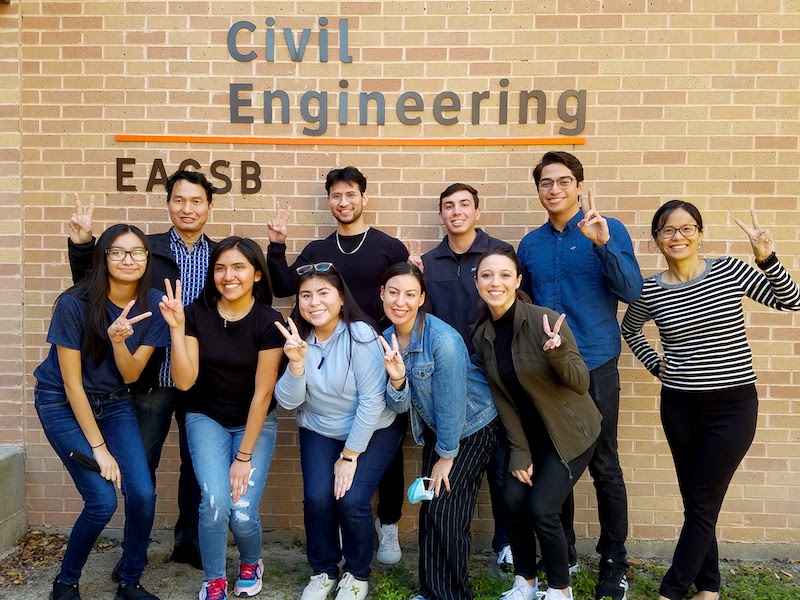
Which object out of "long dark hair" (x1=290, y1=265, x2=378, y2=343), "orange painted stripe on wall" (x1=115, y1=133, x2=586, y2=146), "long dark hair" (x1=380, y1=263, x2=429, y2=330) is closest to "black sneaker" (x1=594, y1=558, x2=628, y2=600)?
"long dark hair" (x1=380, y1=263, x2=429, y2=330)

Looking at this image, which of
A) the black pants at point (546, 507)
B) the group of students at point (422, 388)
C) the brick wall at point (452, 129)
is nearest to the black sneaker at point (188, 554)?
the group of students at point (422, 388)

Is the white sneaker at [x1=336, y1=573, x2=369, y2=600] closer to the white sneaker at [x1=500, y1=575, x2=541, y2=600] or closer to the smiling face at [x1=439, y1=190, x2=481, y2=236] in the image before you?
the white sneaker at [x1=500, y1=575, x2=541, y2=600]

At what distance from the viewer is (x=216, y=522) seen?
3107mm

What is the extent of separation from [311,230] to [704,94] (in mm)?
2603

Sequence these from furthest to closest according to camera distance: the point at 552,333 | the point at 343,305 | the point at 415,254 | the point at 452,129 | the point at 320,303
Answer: the point at 452,129
the point at 415,254
the point at 343,305
the point at 320,303
the point at 552,333

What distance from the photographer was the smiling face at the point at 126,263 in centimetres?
310

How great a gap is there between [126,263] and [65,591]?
1716 millimetres

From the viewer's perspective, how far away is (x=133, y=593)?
3.21m

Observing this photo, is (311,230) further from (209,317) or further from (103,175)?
(103,175)

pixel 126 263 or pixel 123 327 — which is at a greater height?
pixel 126 263

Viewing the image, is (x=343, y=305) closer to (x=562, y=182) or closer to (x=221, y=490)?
(x=221, y=490)

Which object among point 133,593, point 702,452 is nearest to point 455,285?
point 702,452

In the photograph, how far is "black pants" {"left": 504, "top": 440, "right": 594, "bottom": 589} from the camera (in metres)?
3.01

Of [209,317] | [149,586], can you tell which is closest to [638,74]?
[209,317]
